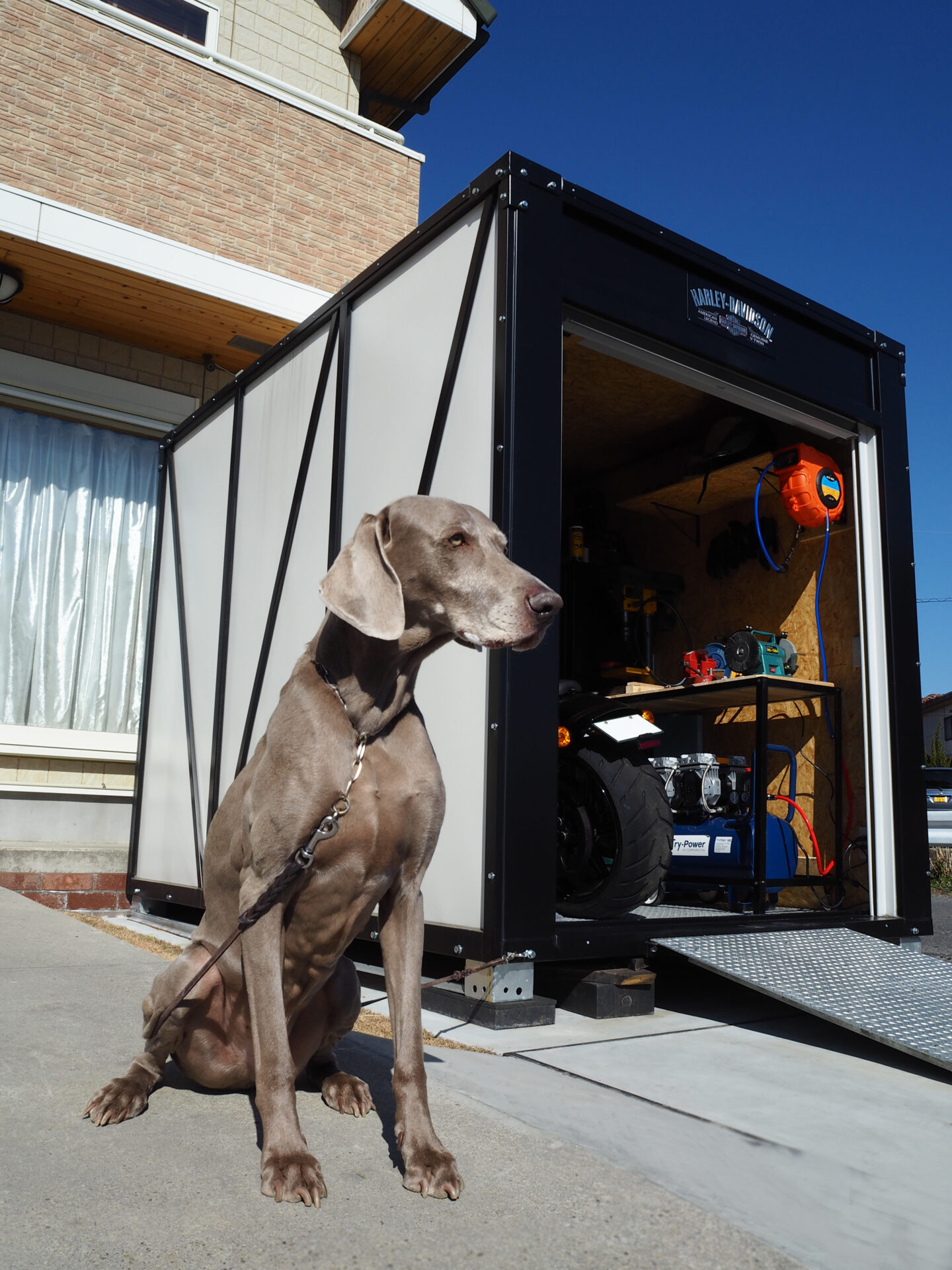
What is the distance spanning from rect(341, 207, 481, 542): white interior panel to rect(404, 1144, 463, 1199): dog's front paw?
2591 mm

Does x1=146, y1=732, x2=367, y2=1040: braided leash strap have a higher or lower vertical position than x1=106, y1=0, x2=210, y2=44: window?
lower

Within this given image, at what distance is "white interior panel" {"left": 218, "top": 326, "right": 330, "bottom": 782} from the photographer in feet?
18.0

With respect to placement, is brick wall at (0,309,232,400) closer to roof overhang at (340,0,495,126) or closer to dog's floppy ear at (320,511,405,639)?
roof overhang at (340,0,495,126)

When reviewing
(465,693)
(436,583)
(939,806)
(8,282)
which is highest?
(8,282)

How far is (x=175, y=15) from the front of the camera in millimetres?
8953

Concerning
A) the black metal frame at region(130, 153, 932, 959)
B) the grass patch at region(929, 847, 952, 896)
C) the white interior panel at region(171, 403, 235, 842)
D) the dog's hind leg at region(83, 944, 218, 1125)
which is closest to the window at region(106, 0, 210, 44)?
the white interior panel at region(171, 403, 235, 842)

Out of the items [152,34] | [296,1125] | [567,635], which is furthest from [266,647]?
[152,34]

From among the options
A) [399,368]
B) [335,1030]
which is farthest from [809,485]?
[335,1030]

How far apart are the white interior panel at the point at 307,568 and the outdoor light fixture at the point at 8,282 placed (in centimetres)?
339

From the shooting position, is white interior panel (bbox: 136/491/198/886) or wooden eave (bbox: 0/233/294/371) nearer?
white interior panel (bbox: 136/491/198/886)

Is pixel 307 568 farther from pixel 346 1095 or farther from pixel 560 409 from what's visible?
pixel 346 1095

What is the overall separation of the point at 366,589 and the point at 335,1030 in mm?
1028

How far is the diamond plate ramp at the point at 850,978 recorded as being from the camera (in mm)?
3311

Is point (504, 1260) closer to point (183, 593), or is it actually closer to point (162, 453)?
point (183, 593)
